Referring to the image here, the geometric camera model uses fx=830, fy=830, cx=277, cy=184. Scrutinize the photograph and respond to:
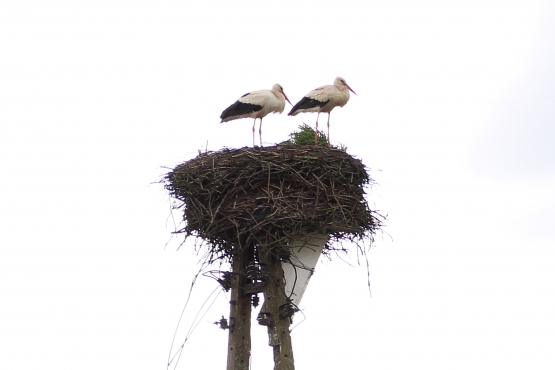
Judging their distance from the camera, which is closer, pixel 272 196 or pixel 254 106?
pixel 272 196

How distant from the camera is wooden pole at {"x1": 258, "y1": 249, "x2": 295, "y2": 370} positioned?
7.18 meters

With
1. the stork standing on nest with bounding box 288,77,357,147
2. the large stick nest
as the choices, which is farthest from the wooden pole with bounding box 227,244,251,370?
the stork standing on nest with bounding box 288,77,357,147

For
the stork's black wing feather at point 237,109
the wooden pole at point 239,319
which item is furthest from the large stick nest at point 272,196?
the stork's black wing feather at point 237,109

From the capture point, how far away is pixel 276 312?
737 cm

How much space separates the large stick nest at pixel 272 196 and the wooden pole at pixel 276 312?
0.84 ft

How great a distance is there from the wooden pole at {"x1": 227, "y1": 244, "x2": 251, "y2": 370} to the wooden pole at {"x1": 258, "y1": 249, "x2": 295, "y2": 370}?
227 mm

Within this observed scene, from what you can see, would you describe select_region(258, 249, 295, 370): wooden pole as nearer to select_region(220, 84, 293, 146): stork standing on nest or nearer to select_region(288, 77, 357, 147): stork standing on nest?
select_region(220, 84, 293, 146): stork standing on nest

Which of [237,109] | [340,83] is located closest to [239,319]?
[237,109]

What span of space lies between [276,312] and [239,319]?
44 centimetres

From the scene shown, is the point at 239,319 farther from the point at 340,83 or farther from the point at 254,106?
the point at 340,83

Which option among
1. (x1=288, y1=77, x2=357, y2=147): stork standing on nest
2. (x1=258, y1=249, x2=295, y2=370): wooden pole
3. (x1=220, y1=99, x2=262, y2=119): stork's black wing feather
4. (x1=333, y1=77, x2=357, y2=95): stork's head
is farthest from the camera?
(x1=333, y1=77, x2=357, y2=95): stork's head

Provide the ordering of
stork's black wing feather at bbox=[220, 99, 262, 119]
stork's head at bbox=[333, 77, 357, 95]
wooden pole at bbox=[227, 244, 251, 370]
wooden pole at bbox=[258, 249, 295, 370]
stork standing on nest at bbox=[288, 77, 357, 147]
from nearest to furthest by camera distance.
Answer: wooden pole at bbox=[258, 249, 295, 370] → wooden pole at bbox=[227, 244, 251, 370] → stork's black wing feather at bbox=[220, 99, 262, 119] → stork standing on nest at bbox=[288, 77, 357, 147] → stork's head at bbox=[333, 77, 357, 95]

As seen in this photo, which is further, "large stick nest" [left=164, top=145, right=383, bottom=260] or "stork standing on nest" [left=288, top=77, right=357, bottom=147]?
"stork standing on nest" [left=288, top=77, right=357, bottom=147]

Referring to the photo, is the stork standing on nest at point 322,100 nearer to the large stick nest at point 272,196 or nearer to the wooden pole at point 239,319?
the large stick nest at point 272,196
